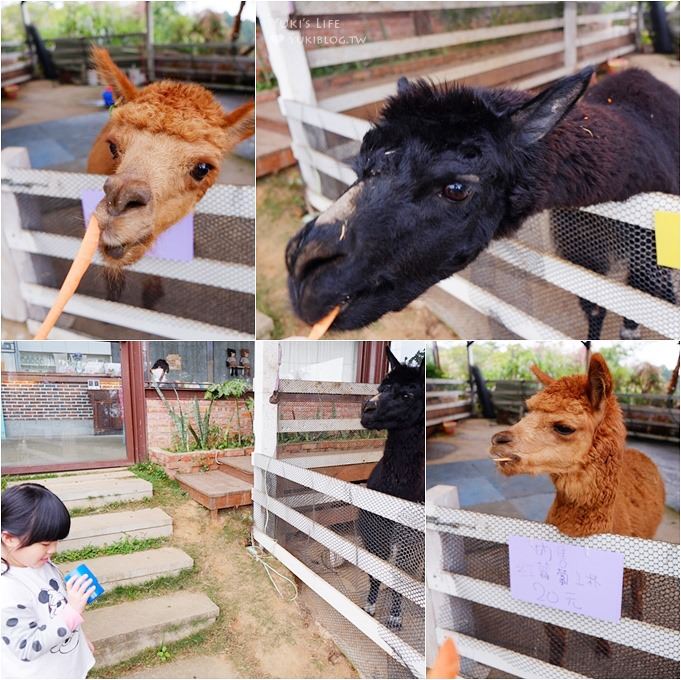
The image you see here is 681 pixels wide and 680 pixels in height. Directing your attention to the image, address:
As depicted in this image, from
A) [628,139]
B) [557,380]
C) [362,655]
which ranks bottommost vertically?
[362,655]

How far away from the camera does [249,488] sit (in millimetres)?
1825

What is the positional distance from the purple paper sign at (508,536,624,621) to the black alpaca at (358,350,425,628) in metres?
0.33

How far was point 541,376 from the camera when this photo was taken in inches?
70.9

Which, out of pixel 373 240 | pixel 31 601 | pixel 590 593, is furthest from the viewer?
pixel 590 593

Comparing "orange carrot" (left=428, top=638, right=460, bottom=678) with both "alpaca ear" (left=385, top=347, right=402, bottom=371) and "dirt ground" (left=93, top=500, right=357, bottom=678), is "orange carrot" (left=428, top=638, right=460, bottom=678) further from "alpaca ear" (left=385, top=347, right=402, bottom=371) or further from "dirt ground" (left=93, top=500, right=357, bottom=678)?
"alpaca ear" (left=385, top=347, right=402, bottom=371)

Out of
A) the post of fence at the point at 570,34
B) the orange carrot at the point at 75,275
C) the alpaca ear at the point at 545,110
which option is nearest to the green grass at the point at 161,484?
the orange carrot at the point at 75,275

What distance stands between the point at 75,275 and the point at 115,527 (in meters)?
0.75

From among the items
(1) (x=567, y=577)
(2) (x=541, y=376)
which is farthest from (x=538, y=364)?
(1) (x=567, y=577)

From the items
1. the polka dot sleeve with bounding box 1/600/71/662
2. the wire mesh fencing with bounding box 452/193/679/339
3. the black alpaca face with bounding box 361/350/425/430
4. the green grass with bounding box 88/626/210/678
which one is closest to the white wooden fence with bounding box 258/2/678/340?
the wire mesh fencing with bounding box 452/193/679/339

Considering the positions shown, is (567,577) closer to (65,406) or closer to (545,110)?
(545,110)

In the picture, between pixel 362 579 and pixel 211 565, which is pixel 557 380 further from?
pixel 211 565

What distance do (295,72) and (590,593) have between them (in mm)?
1964

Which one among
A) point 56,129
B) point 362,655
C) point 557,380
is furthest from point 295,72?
point 362,655

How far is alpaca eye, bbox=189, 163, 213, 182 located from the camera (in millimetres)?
1450
